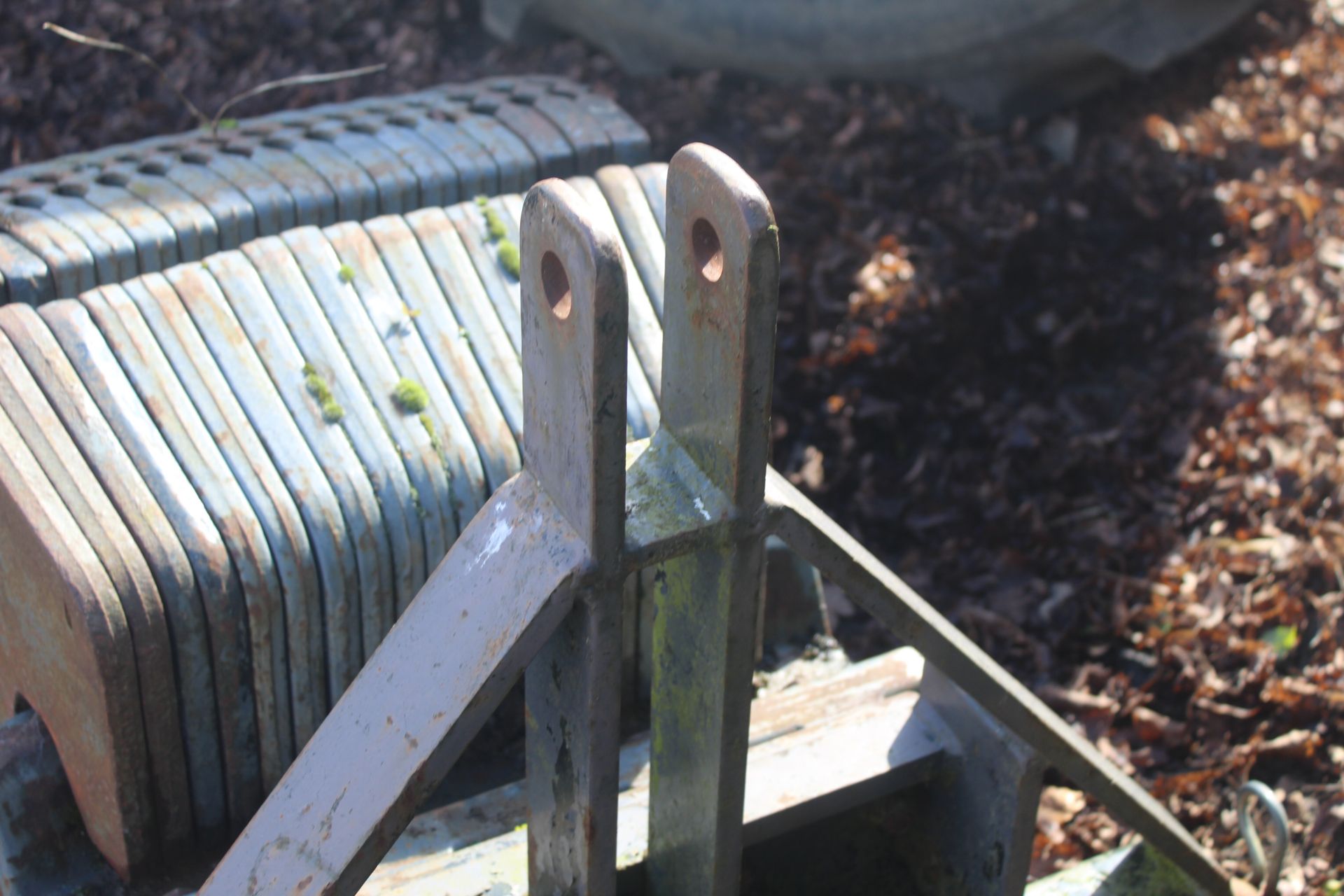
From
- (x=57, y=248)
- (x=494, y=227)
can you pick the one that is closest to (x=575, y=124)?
(x=494, y=227)

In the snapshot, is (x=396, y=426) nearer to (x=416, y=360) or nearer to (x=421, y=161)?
(x=416, y=360)

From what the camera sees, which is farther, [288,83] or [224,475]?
[288,83]

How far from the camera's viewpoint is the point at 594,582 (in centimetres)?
167

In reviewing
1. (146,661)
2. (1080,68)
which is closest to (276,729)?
(146,661)

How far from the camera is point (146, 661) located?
7.48 ft

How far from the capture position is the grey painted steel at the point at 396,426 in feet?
8.32

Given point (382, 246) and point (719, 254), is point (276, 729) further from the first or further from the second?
point (719, 254)

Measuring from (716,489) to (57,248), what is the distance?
166 cm

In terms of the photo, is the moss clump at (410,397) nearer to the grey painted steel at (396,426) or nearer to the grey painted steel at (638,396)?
the grey painted steel at (396,426)

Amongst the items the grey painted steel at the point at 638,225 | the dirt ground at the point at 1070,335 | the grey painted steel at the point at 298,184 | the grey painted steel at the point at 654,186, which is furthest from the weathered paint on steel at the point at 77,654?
the dirt ground at the point at 1070,335

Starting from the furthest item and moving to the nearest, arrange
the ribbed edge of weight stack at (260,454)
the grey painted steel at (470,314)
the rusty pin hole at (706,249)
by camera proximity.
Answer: the grey painted steel at (470,314) → the ribbed edge of weight stack at (260,454) → the rusty pin hole at (706,249)

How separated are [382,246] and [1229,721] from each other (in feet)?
7.29

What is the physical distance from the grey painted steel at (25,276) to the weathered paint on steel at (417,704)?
1340 mm

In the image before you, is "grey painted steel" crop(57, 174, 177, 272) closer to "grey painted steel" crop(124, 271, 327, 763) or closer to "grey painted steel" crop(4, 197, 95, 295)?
"grey painted steel" crop(4, 197, 95, 295)
